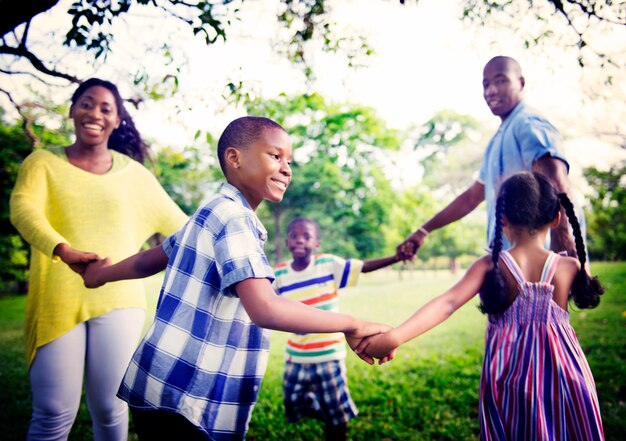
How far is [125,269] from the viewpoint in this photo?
2.08 meters

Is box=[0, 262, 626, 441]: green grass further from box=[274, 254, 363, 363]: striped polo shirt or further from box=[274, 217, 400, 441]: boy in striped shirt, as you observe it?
box=[274, 254, 363, 363]: striped polo shirt

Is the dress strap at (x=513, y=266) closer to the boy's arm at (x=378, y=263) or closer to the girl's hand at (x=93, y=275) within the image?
the boy's arm at (x=378, y=263)

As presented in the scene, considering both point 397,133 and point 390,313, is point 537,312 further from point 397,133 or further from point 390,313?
point 397,133

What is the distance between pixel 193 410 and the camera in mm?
1524

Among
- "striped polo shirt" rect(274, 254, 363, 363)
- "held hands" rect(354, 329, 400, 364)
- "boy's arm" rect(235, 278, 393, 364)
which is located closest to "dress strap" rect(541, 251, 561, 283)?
"held hands" rect(354, 329, 400, 364)

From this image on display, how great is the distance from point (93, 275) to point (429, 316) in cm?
161

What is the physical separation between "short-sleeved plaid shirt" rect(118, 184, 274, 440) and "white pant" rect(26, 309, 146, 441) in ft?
2.18

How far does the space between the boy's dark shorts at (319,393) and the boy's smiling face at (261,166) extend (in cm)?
198

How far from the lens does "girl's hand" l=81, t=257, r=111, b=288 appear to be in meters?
2.10

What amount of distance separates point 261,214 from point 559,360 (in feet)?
59.8

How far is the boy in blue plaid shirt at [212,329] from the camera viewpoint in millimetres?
1519

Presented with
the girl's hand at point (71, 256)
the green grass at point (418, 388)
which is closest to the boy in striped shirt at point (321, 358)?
the green grass at point (418, 388)

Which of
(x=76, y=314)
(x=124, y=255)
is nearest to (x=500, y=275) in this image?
(x=124, y=255)

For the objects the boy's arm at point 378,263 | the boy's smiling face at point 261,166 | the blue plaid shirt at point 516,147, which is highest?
the blue plaid shirt at point 516,147
